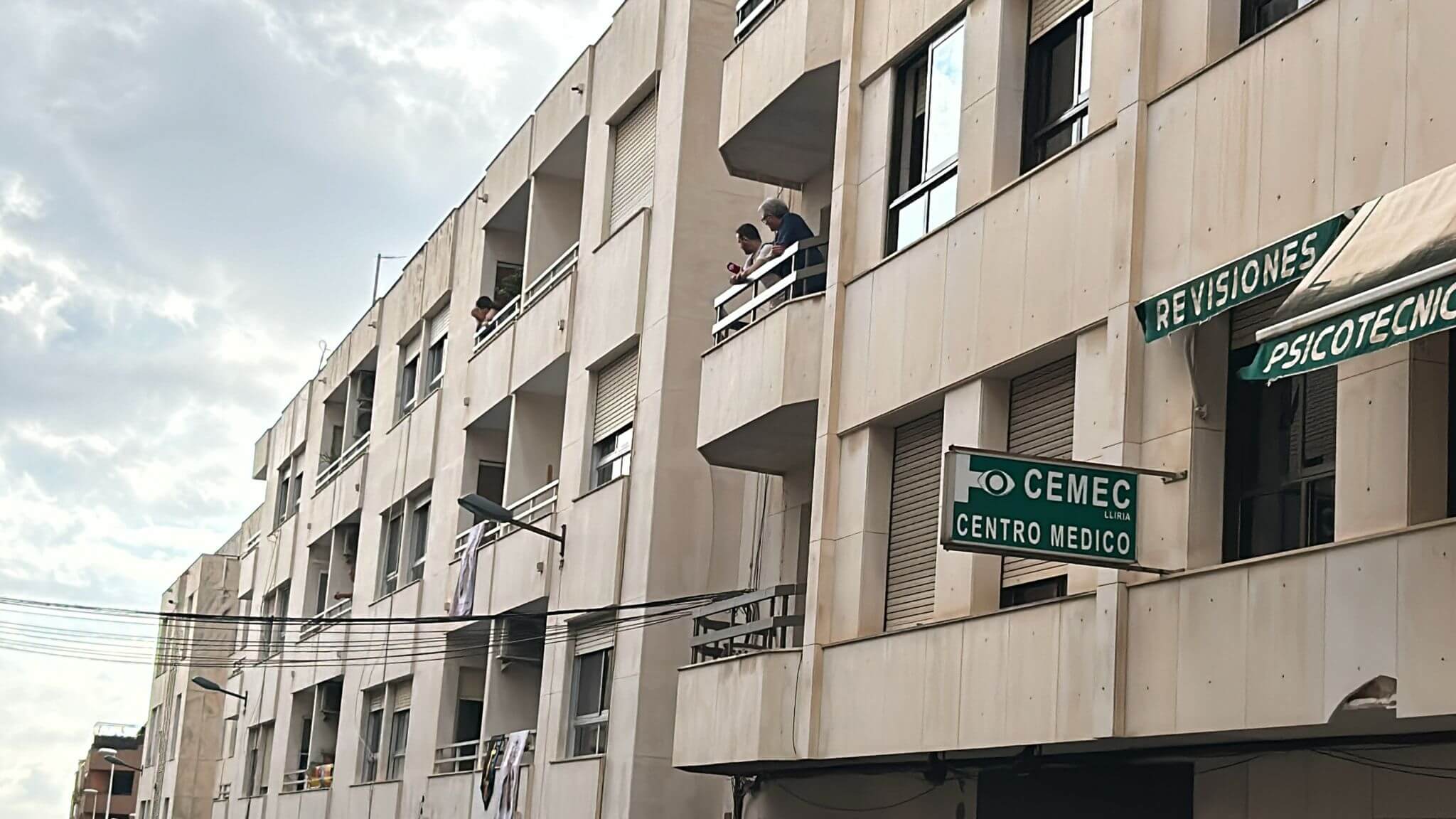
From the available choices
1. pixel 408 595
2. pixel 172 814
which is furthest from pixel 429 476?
pixel 172 814

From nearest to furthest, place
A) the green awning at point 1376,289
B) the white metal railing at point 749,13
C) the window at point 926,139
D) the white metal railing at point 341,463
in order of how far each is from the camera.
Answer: the green awning at point 1376,289, the window at point 926,139, the white metal railing at point 749,13, the white metal railing at point 341,463

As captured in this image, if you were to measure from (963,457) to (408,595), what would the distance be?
70.5 feet

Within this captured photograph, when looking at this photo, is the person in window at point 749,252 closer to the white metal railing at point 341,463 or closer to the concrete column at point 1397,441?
the concrete column at point 1397,441

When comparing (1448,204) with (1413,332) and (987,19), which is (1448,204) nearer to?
(1413,332)

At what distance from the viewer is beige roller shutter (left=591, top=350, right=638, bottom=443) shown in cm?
2264

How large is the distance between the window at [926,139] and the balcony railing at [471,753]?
10.0m

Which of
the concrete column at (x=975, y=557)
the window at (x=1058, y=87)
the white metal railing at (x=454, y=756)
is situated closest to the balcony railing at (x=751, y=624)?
the concrete column at (x=975, y=557)

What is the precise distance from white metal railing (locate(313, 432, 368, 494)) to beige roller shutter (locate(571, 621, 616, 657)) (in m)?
15.5

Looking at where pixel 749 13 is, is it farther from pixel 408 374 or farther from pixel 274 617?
pixel 274 617

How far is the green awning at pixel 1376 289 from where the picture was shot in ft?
26.7

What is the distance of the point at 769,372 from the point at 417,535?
16.9 metres

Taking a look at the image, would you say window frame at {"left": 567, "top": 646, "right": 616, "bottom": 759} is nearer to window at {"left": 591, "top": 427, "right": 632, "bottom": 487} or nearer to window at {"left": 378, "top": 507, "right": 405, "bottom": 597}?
window at {"left": 591, "top": 427, "right": 632, "bottom": 487}

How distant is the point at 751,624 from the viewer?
16.9 metres

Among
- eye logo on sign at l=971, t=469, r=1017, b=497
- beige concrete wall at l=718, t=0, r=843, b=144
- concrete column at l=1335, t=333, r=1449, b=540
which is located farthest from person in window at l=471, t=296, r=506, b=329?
concrete column at l=1335, t=333, r=1449, b=540
